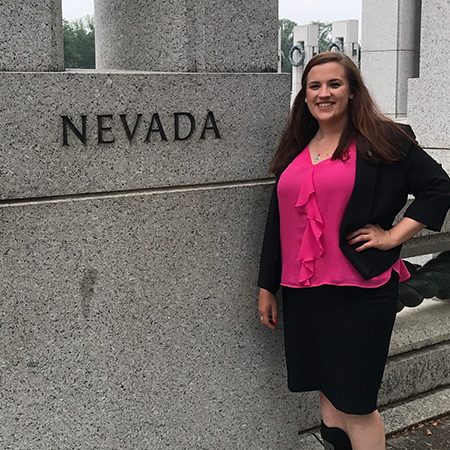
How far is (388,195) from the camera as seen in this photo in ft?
10.6

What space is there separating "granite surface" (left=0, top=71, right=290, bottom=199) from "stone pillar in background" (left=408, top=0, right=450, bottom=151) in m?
3.11

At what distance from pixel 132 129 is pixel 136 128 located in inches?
0.7

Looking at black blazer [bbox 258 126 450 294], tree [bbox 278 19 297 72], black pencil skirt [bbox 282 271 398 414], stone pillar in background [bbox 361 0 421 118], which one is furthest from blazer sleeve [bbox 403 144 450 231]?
tree [bbox 278 19 297 72]

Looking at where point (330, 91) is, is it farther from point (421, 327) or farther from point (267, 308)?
point (421, 327)

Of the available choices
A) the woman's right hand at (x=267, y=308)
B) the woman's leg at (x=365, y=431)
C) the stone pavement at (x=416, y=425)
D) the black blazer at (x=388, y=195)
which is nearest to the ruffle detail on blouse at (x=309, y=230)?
the black blazer at (x=388, y=195)

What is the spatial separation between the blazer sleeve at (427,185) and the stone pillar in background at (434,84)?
3.37m

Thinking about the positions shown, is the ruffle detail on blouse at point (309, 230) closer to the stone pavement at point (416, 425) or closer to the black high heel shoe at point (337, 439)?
the black high heel shoe at point (337, 439)

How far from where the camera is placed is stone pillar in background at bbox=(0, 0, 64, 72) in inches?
122

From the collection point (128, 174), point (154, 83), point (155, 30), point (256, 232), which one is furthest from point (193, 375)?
point (155, 30)

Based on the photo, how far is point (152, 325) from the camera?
11.6 ft

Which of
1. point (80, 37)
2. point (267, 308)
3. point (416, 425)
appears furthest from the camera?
point (80, 37)

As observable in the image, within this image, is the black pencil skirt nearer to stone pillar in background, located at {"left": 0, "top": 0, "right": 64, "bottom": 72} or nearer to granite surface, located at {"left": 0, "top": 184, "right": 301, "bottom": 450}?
granite surface, located at {"left": 0, "top": 184, "right": 301, "bottom": 450}

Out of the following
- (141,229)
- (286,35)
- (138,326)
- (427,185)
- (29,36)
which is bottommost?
(138,326)

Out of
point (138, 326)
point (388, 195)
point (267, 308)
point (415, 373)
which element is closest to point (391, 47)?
point (415, 373)
